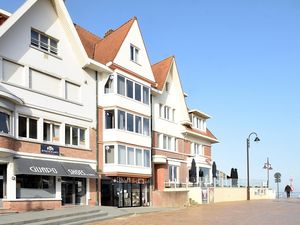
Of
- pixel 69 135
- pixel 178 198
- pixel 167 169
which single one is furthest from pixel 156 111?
pixel 69 135

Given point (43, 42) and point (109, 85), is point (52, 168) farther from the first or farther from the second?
point (109, 85)

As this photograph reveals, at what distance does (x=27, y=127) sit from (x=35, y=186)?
10.4 feet

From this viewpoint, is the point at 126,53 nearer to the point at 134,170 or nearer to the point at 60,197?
the point at 134,170

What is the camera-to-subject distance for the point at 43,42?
26.5 meters

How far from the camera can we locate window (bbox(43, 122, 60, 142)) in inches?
1017

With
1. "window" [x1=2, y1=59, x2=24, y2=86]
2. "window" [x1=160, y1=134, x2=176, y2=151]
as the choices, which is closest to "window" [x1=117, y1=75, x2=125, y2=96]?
"window" [x1=160, y1=134, x2=176, y2=151]

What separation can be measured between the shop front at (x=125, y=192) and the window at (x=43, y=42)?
900 centimetres

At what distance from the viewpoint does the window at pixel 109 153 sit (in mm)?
30125

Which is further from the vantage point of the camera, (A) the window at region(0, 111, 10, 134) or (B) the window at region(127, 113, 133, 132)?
(B) the window at region(127, 113, 133, 132)

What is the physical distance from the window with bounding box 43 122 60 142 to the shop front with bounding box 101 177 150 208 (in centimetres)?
528

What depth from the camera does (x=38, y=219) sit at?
19.2 m

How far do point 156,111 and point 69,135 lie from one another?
1139 cm

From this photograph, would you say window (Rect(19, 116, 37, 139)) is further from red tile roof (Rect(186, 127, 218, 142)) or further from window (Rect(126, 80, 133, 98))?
red tile roof (Rect(186, 127, 218, 142))

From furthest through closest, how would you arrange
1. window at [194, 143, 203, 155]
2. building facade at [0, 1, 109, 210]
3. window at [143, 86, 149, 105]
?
window at [194, 143, 203, 155] → window at [143, 86, 149, 105] → building facade at [0, 1, 109, 210]
